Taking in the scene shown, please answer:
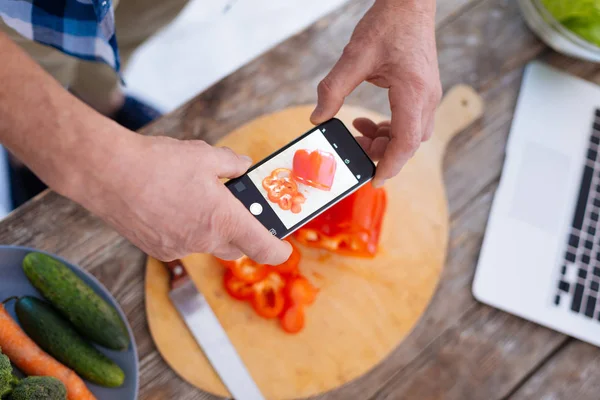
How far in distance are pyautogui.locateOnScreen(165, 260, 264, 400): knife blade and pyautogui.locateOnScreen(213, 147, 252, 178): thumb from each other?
1.15 ft

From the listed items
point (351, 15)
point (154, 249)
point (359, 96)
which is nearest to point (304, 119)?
point (359, 96)

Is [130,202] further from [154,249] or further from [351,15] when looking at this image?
[351,15]

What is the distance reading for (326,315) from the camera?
1064mm

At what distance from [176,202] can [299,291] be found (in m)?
0.45

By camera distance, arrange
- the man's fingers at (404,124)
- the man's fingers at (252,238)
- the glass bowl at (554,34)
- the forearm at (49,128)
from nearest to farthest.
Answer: the forearm at (49,128) → the man's fingers at (252,238) → the man's fingers at (404,124) → the glass bowl at (554,34)

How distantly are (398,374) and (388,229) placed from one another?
1.04 ft

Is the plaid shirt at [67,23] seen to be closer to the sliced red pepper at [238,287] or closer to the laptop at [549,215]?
the sliced red pepper at [238,287]

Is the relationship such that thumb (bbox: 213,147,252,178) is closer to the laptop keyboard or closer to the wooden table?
the wooden table

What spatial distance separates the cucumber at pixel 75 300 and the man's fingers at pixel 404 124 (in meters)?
0.58

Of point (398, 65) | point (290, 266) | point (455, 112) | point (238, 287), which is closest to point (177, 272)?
point (238, 287)

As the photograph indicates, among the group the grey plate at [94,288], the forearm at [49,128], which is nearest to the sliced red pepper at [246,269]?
the grey plate at [94,288]

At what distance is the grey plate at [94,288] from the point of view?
3.01ft

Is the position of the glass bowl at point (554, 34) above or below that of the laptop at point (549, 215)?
above

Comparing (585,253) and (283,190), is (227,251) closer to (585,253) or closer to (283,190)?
(283,190)
